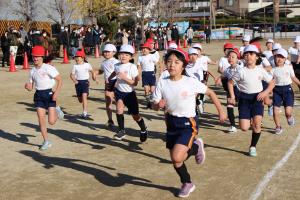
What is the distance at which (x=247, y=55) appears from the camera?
7422 millimetres

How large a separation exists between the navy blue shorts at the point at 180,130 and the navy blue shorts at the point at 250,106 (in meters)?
2.03

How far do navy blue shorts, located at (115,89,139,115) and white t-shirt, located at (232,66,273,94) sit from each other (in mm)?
2049

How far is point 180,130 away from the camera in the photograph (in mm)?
5676

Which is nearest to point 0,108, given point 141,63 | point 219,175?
point 141,63

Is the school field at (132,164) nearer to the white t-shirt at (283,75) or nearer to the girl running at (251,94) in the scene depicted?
the girl running at (251,94)

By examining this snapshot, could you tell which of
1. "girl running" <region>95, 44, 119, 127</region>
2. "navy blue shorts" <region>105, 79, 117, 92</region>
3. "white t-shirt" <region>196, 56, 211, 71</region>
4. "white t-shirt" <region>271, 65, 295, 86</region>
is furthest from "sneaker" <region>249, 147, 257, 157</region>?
"white t-shirt" <region>196, 56, 211, 71</region>

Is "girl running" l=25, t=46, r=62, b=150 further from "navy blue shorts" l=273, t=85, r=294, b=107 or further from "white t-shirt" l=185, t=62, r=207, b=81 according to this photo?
"navy blue shorts" l=273, t=85, r=294, b=107

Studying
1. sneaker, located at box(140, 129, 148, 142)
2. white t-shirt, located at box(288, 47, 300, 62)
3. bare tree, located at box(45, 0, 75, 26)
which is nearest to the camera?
sneaker, located at box(140, 129, 148, 142)

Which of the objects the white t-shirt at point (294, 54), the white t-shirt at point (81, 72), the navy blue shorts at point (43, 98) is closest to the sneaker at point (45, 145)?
the navy blue shorts at point (43, 98)

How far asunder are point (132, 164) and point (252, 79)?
7.99ft

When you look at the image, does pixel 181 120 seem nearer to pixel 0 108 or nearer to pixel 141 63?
pixel 141 63

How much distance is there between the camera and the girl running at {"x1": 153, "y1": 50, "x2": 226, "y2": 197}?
5.56m

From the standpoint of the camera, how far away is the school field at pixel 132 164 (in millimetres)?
5875

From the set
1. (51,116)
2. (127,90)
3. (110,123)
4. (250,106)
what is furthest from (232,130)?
(51,116)
